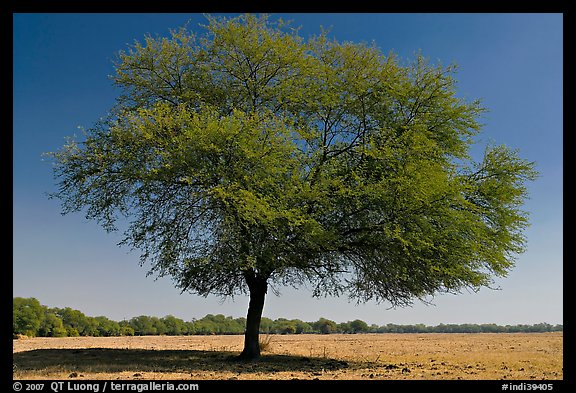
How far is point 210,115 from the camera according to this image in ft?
71.1

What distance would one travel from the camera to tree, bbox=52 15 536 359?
19.9 metres

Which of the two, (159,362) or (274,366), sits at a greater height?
(274,366)

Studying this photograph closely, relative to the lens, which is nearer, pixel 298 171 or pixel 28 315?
pixel 298 171

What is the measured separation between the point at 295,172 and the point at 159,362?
368 inches

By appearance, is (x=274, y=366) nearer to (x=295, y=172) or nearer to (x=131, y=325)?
(x=295, y=172)

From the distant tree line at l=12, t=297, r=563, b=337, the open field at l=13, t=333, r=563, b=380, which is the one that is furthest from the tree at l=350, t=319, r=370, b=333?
the open field at l=13, t=333, r=563, b=380

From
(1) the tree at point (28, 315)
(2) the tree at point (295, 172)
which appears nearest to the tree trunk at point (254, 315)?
(2) the tree at point (295, 172)

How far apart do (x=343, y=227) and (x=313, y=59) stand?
695cm

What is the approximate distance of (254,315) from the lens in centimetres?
2358

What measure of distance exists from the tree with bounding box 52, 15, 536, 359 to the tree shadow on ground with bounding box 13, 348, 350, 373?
1794mm

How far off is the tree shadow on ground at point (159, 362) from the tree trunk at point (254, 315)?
20.5 inches

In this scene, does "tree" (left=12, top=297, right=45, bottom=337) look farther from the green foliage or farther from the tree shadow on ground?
the green foliage

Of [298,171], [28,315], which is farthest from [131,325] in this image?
[298,171]

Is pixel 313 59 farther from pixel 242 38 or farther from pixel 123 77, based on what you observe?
pixel 123 77
